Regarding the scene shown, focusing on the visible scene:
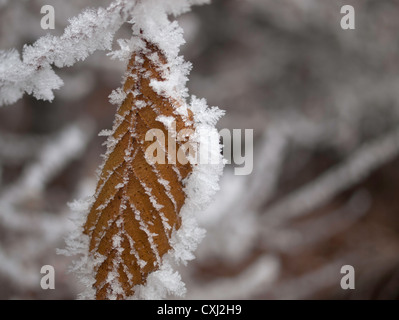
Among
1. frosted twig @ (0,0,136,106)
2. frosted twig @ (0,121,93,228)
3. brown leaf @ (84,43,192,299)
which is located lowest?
brown leaf @ (84,43,192,299)

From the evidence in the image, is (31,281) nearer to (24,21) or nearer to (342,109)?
(24,21)

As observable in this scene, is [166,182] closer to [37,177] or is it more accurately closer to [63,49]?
[63,49]

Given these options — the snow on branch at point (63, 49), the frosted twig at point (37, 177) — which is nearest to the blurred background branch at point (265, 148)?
the frosted twig at point (37, 177)

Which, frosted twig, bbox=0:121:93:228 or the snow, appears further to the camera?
frosted twig, bbox=0:121:93:228

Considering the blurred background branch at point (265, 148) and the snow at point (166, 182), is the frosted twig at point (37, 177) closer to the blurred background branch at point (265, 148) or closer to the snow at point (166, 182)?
the blurred background branch at point (265, 148)

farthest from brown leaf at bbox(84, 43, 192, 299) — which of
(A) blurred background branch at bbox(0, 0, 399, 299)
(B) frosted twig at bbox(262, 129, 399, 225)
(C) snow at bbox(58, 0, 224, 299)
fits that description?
(B) frosted twig at bbox(262, 129, 399, 225)

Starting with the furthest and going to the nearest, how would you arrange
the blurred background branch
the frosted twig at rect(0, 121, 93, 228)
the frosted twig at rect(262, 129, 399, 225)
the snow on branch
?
the frosted twig at rect(262, 129, 399, 225) < the blurred background branch < the frosted twig at rect(0, 121, 93, 228) < the snow on branch

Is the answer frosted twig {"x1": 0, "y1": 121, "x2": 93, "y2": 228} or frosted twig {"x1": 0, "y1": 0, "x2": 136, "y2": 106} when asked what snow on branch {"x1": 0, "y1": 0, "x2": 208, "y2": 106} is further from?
frosted twig {"x1": 0, "y1": 121, "x2": 93, "y2": 228}
